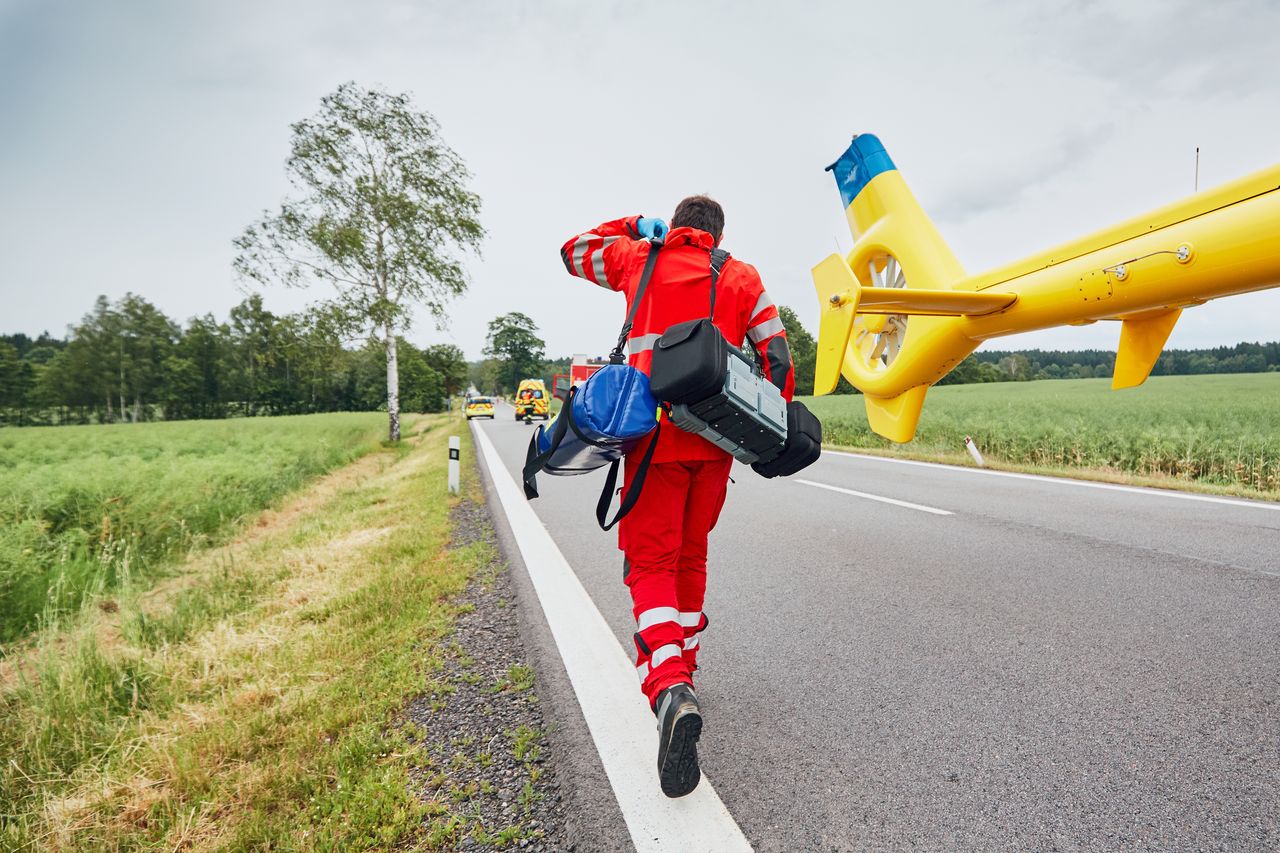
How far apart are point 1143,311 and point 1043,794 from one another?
2465 millimetres

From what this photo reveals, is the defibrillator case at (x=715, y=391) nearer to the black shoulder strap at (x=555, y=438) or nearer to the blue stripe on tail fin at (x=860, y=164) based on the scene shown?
the black shoulder strap at (x=555, y=438)

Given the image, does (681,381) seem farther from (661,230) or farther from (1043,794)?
(1043,794)

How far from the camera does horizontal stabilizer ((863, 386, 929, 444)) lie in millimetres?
4562

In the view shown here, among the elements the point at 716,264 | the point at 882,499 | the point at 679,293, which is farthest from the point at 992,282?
the point at 882,499

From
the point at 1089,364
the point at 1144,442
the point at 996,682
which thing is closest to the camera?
the point at 996,682

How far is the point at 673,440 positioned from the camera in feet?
6.99

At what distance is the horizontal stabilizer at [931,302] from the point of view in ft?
10.5

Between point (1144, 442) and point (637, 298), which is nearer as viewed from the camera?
point (637, 298)

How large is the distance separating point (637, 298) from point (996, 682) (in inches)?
85.7

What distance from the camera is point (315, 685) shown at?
8.62ft

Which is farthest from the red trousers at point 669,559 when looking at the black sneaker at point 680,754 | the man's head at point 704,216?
the man's head at point 704,216

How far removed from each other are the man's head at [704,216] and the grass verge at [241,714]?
2.31 m

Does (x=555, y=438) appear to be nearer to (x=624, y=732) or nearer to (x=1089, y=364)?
(x=624, y=732)

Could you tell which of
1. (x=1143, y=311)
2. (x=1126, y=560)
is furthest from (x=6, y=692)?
(x=1126, y=560)
